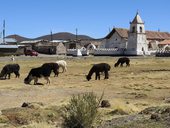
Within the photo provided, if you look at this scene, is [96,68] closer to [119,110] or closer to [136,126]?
[119,110]

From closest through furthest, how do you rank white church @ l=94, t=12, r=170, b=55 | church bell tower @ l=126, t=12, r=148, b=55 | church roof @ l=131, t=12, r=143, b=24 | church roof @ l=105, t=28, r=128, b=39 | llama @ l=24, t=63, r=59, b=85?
llama @ l=24, t=63, r=59, b=85 → white church @ l=94, t=12, r=170, b=55 → church bell tower @ l=126, t=12, r=148, b=55 → church roof @ l=131, t=12, r=143, b=24 → church roof @ l=105, t=28, r=128, b=39

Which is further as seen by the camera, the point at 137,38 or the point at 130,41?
the point at 130,41

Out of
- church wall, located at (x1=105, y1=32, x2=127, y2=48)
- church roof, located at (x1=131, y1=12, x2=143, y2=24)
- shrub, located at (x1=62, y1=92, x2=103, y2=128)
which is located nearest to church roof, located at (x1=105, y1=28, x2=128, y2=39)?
church wall, located at (x1=105, y1=32, x2=127, y2=48)

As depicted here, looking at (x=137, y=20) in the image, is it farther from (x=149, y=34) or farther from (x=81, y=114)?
(x=81, y=114)

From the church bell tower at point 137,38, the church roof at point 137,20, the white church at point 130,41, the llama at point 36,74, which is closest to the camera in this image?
the llama at point 36,74

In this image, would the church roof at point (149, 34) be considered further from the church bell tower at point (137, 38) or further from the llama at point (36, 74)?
the llama at point (36, 74)

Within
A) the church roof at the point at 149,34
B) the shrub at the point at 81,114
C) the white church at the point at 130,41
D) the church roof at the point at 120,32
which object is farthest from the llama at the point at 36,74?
the church roof at the point at 120,32

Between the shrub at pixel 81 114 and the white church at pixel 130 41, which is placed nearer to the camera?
the shrub at pixel 81 114

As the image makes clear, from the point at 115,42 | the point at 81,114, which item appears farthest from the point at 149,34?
the point at 81,114

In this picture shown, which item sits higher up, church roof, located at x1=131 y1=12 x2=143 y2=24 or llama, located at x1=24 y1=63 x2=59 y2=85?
church roof, located at x1=131 y1=12 x2=143 y2=24

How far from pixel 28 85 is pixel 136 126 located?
61.8ft

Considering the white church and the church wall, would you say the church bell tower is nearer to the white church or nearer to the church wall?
Result: the white church

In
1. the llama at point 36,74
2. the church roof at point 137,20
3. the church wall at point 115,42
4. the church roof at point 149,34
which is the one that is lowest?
the llama at point 36,74

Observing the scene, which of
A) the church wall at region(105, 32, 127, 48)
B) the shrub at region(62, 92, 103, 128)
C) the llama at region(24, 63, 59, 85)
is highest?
the church wall at region(105, 32, 127, 48)
